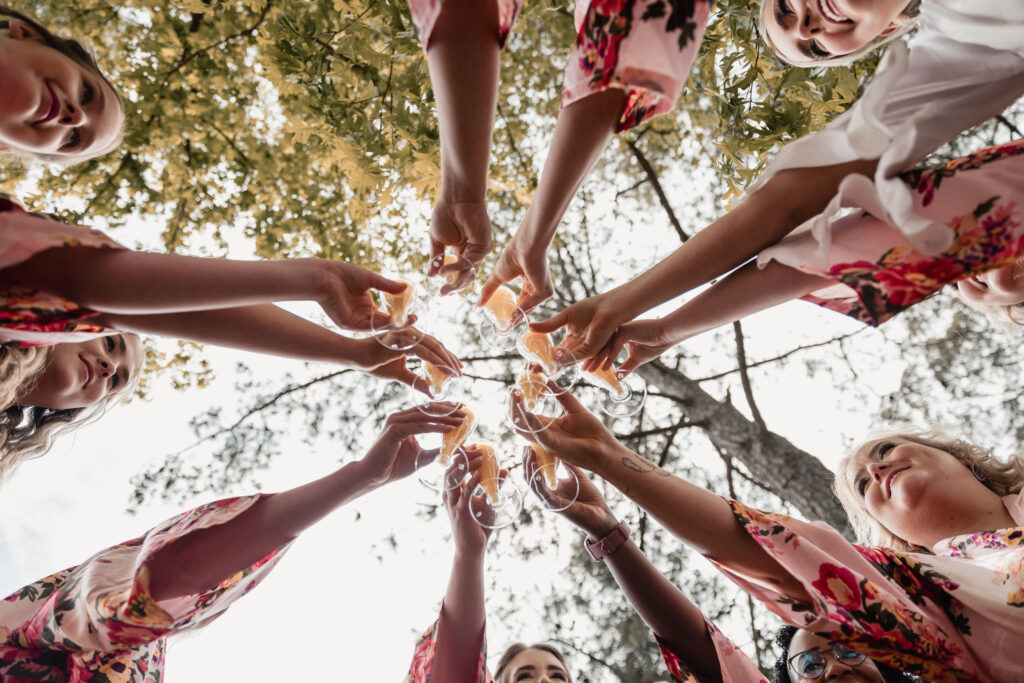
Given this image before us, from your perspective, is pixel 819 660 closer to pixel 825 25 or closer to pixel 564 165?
pixel 564 165

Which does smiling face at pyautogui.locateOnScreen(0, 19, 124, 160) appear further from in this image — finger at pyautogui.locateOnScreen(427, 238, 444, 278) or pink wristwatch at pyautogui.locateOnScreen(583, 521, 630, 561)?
pink wristwatch at pyautogui.locateOnScreen(583, 521, 630, 561)

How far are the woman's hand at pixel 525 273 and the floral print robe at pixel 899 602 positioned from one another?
0.82 metres

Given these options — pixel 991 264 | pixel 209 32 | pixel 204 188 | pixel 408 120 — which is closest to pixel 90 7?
pixel 209 32

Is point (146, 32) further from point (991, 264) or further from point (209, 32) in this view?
point (991, 264)

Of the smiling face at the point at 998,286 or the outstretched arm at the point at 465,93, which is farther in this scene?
the smiling face at the point at 998,286

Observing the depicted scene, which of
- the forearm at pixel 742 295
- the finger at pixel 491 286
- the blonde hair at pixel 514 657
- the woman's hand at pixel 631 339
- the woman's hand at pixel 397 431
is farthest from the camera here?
the blonde hair at pixel 514 657

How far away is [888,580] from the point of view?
1746mm

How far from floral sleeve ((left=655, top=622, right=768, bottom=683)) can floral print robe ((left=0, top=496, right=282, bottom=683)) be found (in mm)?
1332

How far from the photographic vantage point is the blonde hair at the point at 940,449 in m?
2.50

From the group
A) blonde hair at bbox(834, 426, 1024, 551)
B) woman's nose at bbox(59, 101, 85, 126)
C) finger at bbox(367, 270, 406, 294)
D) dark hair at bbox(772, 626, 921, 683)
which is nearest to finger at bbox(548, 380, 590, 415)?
finger at bbox(367, 270, 406, 294)

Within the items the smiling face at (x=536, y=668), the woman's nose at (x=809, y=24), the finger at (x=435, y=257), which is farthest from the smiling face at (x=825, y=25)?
the smiling face at (x=536, y=668)

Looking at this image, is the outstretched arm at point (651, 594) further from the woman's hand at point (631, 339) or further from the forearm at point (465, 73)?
the forearm at point (465, 73)

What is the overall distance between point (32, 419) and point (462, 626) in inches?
76.4

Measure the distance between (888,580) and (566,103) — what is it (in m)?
1.58
